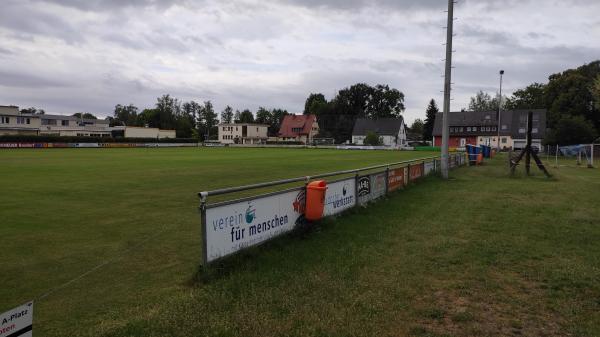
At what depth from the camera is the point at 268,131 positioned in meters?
130

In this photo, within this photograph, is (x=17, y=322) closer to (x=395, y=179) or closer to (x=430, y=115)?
(x=395, y=179)

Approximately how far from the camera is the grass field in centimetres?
468

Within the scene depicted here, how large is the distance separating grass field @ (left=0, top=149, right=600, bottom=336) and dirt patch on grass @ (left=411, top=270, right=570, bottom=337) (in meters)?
0.02

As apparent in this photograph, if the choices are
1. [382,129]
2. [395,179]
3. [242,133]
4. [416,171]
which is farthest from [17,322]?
[242,133]

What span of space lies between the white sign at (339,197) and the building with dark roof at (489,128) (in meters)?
80.0

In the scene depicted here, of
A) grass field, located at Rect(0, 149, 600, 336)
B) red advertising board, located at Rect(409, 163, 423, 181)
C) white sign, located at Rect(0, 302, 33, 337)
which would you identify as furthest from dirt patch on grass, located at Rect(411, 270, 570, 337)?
Answer: red advertising board, located at Rect(409, 163, 423, 181)

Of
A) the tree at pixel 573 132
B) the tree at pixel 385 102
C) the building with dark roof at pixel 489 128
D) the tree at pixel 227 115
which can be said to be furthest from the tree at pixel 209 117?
the tree at pixel 573 132

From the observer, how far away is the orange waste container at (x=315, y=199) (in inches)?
340

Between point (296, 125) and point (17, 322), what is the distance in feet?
375

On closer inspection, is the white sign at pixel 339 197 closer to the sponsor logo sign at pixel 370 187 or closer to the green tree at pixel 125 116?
the sponsor logo sign at pixel 370 187

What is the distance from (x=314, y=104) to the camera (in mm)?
125688

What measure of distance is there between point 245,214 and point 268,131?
407ft

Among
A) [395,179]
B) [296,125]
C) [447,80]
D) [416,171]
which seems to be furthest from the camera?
[296,125]

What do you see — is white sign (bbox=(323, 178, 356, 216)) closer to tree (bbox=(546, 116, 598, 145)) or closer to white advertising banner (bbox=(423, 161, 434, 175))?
white advertising banner (bbox=(423, 161, 434, 175))
